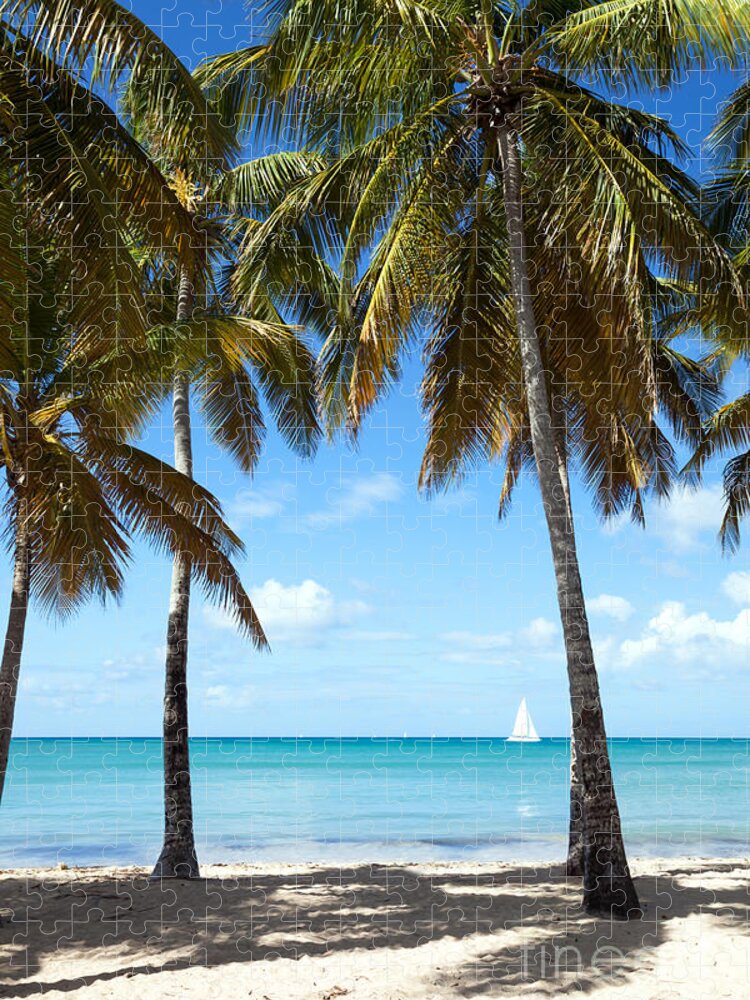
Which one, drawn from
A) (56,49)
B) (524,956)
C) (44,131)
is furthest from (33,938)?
(56,49)

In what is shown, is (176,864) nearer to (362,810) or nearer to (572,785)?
(572,785)

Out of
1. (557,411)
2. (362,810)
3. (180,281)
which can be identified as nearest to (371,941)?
(557,411)

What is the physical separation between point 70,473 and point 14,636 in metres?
1.44

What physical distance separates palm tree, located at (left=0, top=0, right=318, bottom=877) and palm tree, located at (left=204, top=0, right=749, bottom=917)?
101 centimetres

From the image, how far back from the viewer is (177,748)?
10.8 m

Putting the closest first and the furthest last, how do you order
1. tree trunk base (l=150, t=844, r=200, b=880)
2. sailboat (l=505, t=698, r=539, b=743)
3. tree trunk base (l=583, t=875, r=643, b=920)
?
tree trunk base (l=583, t=875, r=643, b=920), tree trunk base (l=150, t=844, r=200, b=880), sailboat (l=505, t=698, r=539, b=743)

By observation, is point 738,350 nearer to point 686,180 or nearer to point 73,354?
point 686,180

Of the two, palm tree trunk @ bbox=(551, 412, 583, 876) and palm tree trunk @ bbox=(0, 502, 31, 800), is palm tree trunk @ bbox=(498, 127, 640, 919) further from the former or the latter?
palm tree trunk @ bbox=(0, 502, 31, 800)

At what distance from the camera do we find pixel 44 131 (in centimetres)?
682

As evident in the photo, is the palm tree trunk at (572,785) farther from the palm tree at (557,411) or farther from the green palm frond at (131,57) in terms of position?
the green palm frond at (131,57)

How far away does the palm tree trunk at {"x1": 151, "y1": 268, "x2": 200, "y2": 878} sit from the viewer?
419 inches

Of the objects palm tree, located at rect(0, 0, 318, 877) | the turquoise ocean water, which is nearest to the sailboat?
the turquoise ocean water

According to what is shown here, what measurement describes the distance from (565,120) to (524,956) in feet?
23.3

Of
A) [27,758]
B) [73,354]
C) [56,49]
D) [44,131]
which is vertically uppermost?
[56,49]
